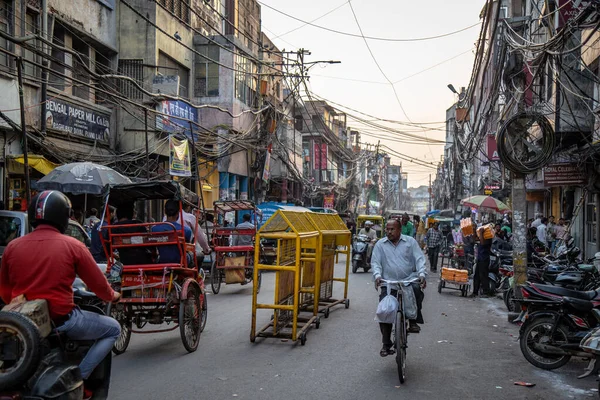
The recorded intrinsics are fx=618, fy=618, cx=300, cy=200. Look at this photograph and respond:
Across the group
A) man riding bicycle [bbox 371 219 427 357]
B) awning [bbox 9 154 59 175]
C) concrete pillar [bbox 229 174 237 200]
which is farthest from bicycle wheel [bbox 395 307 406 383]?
concrete pillar [bbox 229 174 237 200]

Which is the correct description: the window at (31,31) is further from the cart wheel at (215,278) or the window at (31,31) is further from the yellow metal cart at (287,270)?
the yellow metal cart at (287,270)

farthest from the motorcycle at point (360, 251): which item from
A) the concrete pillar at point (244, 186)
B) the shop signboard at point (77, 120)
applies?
the concrete pillar at point (244, 186)

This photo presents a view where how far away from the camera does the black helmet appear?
14.7ft

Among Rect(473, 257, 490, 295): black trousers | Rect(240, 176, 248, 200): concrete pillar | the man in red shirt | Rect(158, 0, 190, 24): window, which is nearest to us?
the man in red shirt

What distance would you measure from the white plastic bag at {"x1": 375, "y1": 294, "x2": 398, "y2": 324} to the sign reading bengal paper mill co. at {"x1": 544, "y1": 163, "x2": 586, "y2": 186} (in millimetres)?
11958

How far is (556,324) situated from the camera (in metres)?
7.68

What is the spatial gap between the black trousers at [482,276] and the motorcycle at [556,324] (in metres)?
7.18

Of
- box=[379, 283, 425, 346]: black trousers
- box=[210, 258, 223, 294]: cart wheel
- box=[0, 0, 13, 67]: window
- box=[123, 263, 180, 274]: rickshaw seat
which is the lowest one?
box=[210, 258, 223, 294]: cart wheel

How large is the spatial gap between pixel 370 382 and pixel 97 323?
332 cm

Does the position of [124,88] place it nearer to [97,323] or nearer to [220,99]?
[220,99]

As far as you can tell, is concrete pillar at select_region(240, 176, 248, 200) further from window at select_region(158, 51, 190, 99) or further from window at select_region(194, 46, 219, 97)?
window at select_region(158, 51, 190, 99)

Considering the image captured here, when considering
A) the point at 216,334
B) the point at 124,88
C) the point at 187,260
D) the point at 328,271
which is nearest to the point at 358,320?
the point at 328,271

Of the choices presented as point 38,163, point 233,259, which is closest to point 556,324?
point 233,259

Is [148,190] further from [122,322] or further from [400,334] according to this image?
[400,334]
